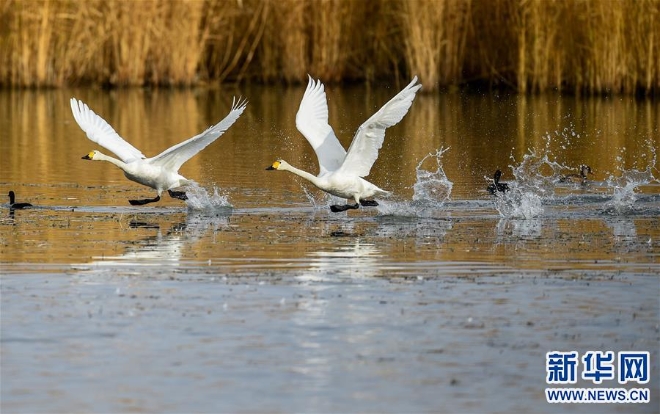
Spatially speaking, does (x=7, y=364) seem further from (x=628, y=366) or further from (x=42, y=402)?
(x=628, y=366)

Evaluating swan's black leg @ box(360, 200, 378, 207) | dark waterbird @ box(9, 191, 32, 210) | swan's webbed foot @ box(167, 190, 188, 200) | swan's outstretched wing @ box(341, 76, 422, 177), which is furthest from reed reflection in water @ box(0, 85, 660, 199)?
dark waterbird @ box(9, 191, 32, 210)

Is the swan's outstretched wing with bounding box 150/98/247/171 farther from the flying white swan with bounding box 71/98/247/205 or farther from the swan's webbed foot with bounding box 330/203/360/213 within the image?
the swan's webbed foot with bounding box 330/203/360/213

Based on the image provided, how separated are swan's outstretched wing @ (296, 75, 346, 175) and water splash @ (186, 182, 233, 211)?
1.12 m

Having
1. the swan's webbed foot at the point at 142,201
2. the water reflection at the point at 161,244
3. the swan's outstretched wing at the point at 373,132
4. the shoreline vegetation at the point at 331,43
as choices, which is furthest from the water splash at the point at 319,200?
the shoreline vegetation at the point at 331,43

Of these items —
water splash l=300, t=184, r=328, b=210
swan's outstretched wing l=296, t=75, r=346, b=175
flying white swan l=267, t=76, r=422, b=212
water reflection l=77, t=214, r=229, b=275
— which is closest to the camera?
water reflection l=77, t=214, r=229, b=275

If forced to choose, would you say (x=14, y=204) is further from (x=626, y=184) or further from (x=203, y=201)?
(x=626, y=184)

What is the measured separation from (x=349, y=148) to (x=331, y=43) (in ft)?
62.9

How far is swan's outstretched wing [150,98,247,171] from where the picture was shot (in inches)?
547

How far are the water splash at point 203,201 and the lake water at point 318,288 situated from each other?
29 millimetres

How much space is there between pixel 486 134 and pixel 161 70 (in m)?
11.9

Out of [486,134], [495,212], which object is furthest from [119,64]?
[495,212]

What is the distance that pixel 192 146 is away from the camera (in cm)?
1432

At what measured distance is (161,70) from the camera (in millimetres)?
32781

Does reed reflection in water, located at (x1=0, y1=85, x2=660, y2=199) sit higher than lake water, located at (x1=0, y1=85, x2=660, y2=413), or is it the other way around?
reed reflection in water, located at (x1=0, y1=85, x2=660, y2=199)
